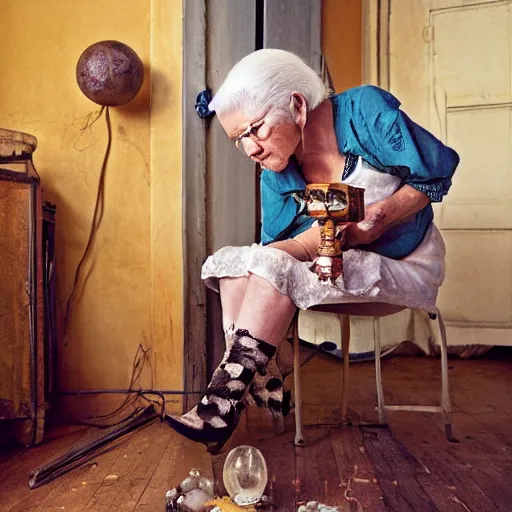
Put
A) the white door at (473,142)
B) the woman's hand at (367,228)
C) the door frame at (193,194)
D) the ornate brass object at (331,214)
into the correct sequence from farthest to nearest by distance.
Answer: the white door at (473,142), the door frame at (193,194), the woman's hand at (367,228), the ornate brass object at (331,214)

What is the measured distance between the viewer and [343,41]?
131 inches

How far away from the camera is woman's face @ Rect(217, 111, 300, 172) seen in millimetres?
1423

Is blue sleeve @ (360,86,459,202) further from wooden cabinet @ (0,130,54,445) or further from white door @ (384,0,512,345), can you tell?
white door @ (384,0,512,345)

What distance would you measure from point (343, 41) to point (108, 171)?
1972mm

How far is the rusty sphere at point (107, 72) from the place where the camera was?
5.86 ft

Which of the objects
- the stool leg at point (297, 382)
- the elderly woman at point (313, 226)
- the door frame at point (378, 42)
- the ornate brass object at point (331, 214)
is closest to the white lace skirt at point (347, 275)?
the elderly woman at point (313, 226)

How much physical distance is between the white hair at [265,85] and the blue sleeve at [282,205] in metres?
0.23

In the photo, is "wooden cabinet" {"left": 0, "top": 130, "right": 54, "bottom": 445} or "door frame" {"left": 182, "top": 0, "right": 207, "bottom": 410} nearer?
"wooden cabinet" {"left": 0, "top": 130, "right": 54, "bottom": 445}

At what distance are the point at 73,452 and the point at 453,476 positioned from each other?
3.33 feet

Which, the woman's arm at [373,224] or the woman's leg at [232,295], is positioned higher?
the woman's arm at [373,224]

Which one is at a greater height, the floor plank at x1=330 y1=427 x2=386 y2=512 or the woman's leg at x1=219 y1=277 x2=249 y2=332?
the woman's leg at x1=219 y1=277 x2=249 y2=332

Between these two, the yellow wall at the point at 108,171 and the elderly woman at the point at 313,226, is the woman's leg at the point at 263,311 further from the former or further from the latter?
the yellow wall at the point at 108,171

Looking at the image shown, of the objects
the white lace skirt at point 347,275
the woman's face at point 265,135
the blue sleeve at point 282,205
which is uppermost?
the woman's face at point 265,135

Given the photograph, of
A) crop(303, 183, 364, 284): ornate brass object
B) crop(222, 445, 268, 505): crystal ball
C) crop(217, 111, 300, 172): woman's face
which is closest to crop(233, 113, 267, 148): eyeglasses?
crop(217, 111, 300, 172): woman's face
